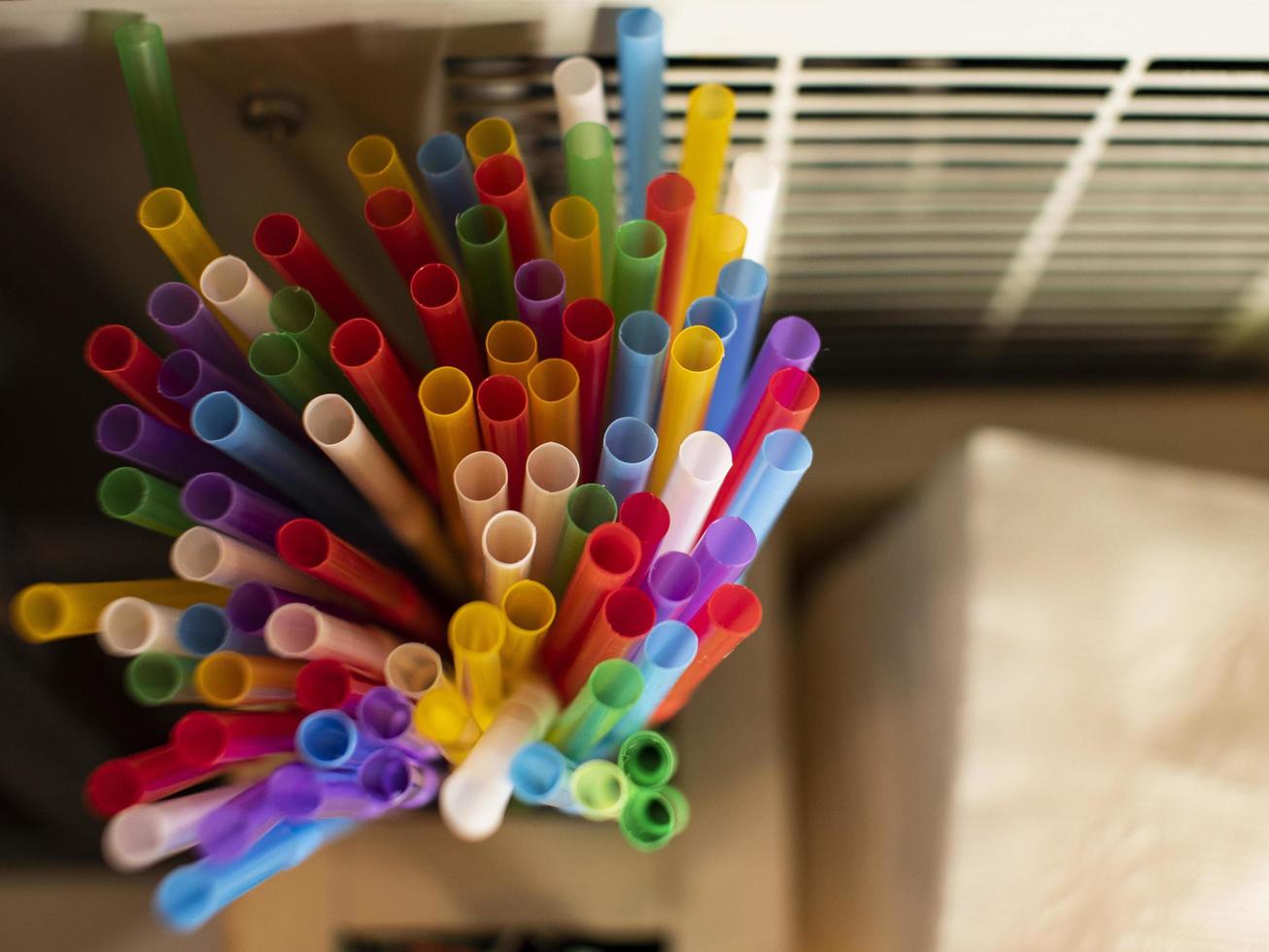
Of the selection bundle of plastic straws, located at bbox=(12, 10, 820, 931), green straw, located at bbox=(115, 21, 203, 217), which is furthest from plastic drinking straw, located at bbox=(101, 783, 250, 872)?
green straw, located at bbox=(115, 21, 203, 217)

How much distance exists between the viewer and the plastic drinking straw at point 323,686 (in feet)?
0.92

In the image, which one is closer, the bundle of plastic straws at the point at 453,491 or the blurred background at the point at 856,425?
the bundle of plastic straws at the point at 453,491

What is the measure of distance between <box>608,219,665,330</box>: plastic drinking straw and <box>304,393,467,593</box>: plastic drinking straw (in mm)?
82

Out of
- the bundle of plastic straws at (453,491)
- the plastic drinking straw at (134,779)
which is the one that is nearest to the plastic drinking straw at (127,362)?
the bundle of plastic straws at (453,491)

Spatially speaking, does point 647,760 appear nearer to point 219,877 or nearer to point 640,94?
point 219,877

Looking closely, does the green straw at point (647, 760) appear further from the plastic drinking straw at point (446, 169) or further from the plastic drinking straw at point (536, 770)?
the plastic drinking straw at point (446, 169)

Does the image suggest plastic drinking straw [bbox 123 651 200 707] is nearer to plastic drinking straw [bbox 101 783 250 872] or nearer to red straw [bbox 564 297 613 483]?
plastic drinking straw [bbox 101 783 250 872]

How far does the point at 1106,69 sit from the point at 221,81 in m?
0.34

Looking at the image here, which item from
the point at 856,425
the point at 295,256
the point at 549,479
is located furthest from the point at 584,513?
the point at 856,425

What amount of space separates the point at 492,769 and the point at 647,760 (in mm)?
44

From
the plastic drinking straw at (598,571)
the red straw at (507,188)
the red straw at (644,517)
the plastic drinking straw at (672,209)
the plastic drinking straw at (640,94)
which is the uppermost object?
the plastic drinking straw at (640,94)

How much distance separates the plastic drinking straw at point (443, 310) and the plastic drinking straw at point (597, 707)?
0.11 meters

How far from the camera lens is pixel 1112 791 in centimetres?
41

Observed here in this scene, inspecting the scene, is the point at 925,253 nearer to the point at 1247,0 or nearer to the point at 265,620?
the point at 1247,0
